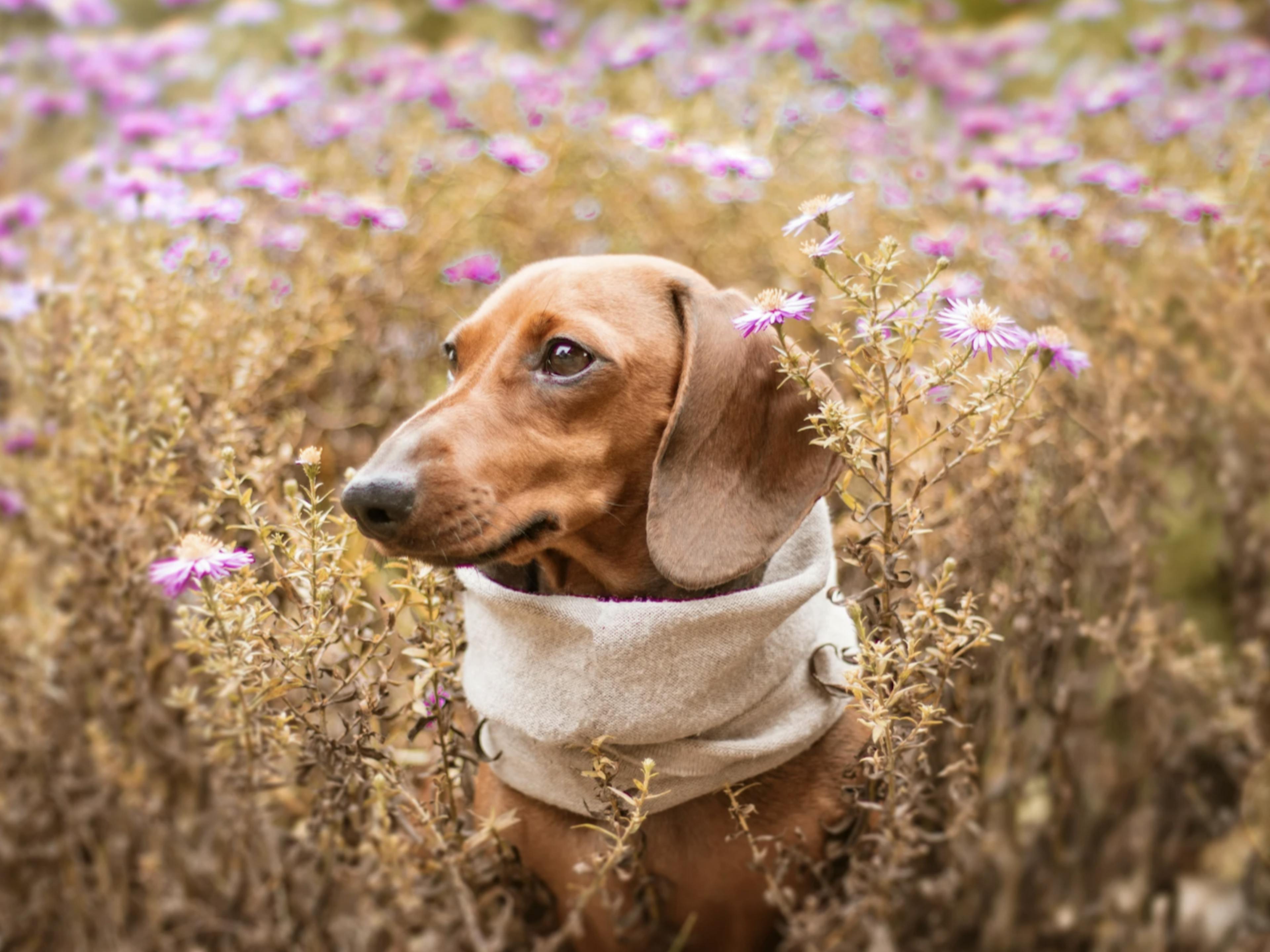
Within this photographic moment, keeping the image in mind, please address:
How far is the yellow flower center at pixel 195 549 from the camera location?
1.56 metres

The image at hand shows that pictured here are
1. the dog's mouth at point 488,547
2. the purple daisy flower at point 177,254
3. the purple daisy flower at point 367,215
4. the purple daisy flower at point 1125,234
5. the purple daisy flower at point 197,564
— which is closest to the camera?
the purple daisy flower at point 197,564

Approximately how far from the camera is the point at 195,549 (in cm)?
156

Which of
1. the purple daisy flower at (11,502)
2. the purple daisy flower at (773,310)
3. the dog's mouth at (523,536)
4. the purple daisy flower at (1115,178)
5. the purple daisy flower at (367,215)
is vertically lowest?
the purple daisy flower at (11,502)

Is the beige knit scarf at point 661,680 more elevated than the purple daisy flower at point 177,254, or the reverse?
the purple daisy flower at point 177,254

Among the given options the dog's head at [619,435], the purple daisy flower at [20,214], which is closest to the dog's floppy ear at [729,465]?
the dog's head at [619,435]

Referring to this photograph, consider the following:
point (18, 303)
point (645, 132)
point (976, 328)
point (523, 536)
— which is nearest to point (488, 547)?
point (523, 536)

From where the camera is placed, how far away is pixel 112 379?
7.39ft

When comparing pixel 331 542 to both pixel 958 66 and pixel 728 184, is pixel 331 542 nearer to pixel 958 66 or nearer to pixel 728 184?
pixel 728 184

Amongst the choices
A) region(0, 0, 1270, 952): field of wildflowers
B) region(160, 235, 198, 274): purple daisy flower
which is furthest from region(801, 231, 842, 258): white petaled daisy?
region(160, 235, 198, 274): purple daisy flower

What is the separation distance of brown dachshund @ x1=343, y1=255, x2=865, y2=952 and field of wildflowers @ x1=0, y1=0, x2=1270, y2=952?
0.09 m

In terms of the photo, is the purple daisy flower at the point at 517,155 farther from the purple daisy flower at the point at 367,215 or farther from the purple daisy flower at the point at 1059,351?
the purple daisy flower at the point at 1059,351

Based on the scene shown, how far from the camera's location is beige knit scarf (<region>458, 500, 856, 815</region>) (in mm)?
1759

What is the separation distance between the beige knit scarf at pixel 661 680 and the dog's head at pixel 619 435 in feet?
0.27

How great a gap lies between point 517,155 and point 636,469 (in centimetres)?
150
